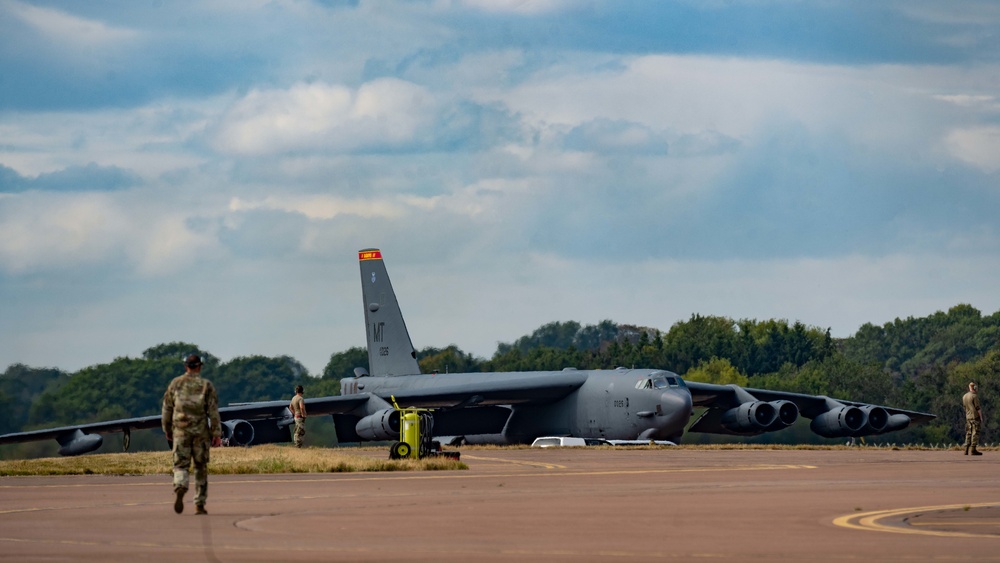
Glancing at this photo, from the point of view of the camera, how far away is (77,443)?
41906 millimetres

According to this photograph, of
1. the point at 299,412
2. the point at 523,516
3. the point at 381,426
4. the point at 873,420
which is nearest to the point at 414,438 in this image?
the point at 299,412

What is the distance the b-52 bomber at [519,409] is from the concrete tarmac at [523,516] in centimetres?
1694

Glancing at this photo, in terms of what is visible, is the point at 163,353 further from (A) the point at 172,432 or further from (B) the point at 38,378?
(A) the point at 172,432

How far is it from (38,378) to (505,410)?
18.5 metres

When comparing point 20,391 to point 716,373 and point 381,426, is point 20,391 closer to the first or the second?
point 381,426

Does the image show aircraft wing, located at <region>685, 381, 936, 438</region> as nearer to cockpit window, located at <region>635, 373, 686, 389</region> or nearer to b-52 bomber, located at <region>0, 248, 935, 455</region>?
b-52 bomber, located at <region>0, 248, 935, 455</region>

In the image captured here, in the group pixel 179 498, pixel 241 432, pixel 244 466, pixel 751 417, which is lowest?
pixel 179 498

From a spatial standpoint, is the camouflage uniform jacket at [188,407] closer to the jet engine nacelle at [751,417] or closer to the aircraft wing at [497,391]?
the aircraft wing at [497,391]

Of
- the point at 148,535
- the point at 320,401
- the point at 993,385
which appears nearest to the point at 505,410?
the point at 320,401

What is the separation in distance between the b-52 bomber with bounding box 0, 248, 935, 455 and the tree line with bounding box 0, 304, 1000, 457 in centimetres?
259

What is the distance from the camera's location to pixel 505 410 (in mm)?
49656

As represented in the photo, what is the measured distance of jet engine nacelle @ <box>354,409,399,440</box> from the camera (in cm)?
4066

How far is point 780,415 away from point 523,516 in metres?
32.3

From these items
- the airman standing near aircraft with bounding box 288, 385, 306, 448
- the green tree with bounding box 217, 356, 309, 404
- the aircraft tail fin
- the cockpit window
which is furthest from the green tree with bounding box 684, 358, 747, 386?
the airman standing near aircraft with bounding box 288, 385, 306, 448
